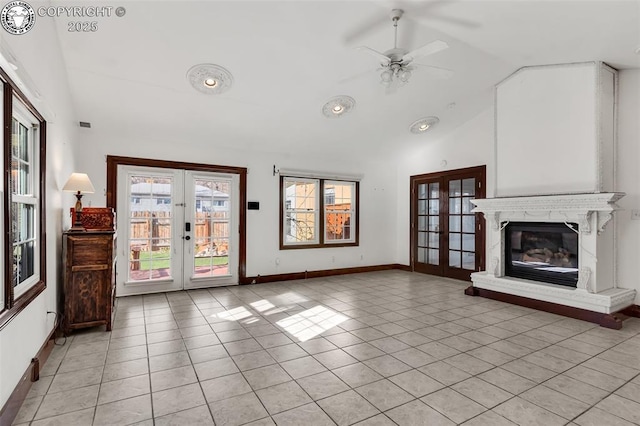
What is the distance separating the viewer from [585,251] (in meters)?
4.20

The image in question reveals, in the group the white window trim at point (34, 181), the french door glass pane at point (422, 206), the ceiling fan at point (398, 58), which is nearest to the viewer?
the white window trim at point (34, 181)

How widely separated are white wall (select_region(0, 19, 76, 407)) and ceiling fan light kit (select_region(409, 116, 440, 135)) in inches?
198

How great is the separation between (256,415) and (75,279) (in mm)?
2594

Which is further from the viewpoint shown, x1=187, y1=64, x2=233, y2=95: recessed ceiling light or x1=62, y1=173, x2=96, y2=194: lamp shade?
x1=187, y1=64, x2=233, y2=95: recessed ceiling light

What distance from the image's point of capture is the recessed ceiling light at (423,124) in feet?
19.5

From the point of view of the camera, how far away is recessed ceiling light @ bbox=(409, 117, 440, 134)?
19.5 feet

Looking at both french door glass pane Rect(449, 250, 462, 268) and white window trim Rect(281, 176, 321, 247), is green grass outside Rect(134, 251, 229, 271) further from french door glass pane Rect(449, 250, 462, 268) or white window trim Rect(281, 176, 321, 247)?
french door glass pane Rect(449, 250, 462, 268)

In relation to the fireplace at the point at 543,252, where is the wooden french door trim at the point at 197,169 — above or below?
above

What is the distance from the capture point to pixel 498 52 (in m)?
4.20

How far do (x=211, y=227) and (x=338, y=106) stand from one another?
9.51ft

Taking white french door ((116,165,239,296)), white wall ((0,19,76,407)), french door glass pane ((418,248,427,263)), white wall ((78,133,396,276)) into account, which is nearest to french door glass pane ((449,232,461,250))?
french door glass pane ((418,248,427,263))

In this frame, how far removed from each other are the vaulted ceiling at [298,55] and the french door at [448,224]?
61.6 inches

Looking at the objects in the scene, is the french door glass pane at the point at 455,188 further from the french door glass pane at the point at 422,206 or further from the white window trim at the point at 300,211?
the white window trim at the point at 300,211

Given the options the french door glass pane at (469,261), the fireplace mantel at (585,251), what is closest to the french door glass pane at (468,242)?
the french door glass pane at (469,261)
